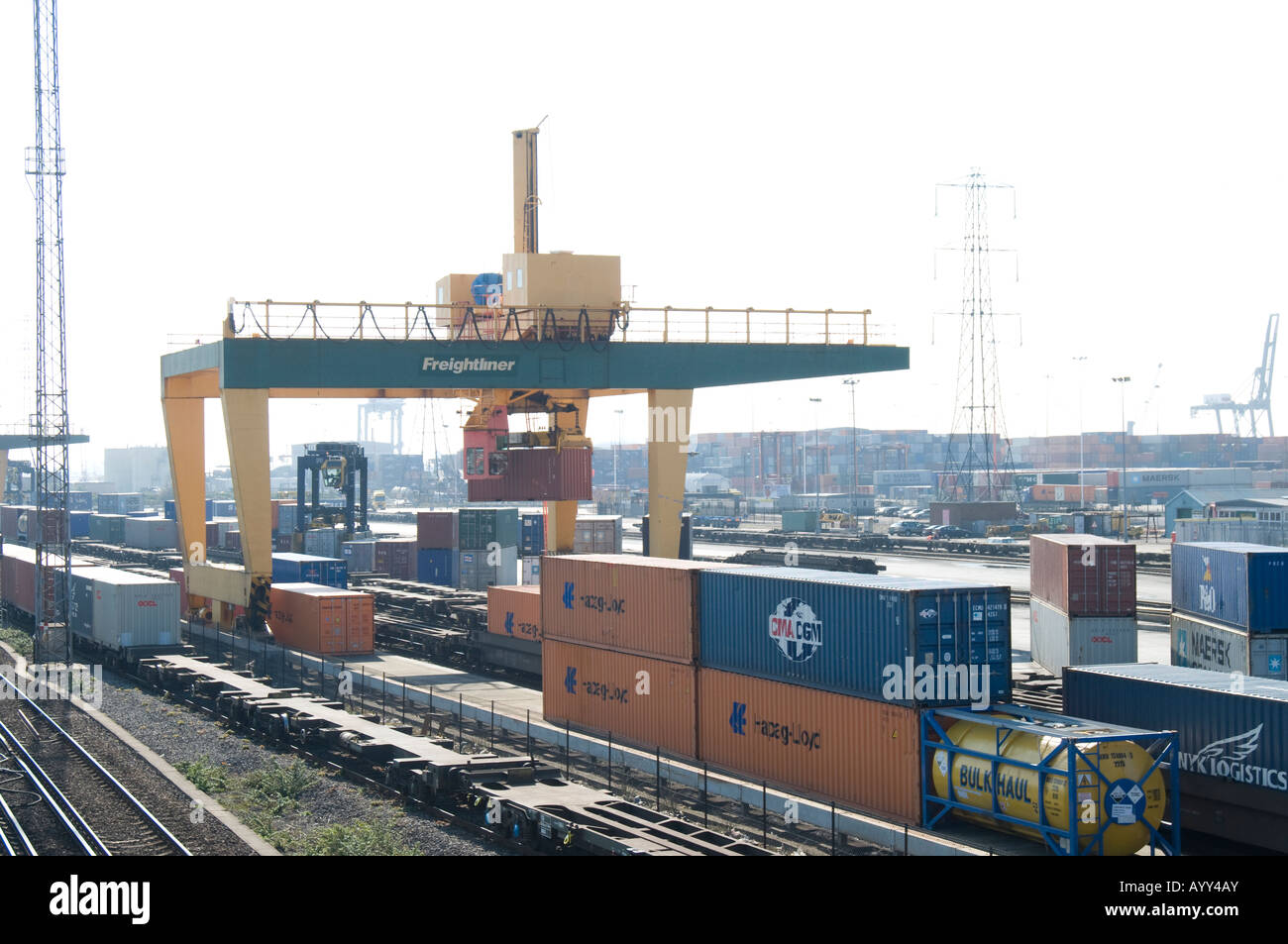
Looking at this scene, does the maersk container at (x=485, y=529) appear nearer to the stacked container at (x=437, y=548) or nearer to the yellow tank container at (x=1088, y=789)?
the stacked container at (x=437, y=548)

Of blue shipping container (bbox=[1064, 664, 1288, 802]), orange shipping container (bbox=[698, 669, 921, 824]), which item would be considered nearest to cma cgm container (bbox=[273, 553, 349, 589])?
orange shipping container (bbox=[698, 669, 921, 824])

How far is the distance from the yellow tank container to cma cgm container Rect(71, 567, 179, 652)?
1147 inches

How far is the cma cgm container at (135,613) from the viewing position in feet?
127

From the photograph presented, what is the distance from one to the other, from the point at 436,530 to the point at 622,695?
3967 cm

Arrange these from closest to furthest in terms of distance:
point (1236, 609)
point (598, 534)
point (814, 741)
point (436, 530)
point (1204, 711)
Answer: point (1204, 711) < point (814, 741) < point (1236, 609) < point (598, 534) < point (436, 530)

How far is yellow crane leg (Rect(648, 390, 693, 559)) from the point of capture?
38.9 metres

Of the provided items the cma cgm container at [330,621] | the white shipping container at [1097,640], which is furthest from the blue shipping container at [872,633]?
the cma cgm container at [330,621]

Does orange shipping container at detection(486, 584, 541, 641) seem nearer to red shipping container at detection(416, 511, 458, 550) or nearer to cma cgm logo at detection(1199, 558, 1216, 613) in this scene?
cma cgm logo at detection(1199, 558, 1216, 613)

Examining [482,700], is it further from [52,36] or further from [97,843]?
[52,36]

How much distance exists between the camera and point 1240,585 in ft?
84.7

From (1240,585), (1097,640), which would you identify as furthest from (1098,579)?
(1240,585)

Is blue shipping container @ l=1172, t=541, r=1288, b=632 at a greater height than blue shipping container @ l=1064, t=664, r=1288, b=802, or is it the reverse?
blue shipping container @ l=1172, t=541, r=1288, b=632

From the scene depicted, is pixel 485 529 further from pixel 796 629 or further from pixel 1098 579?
pixel 796 629
